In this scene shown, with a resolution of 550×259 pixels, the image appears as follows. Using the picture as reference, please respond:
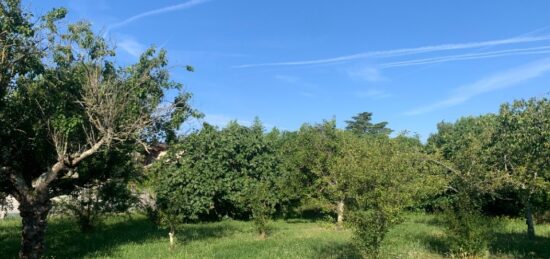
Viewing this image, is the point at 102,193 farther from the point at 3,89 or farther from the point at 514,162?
the point at 514,162

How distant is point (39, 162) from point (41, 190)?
2.94m

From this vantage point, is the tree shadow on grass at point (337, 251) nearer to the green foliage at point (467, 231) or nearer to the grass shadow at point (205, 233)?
the green foliage at point (467, 231)

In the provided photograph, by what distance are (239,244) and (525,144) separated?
1133 cm

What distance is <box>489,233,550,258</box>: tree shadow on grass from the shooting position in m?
16.1

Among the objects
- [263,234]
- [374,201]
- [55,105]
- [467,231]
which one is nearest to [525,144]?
[467,231]

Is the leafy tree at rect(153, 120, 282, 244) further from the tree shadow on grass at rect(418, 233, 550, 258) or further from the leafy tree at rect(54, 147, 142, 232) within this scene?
the tree shadow on grass at rect(418, 233, 550, 258)

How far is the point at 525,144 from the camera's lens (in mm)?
16359

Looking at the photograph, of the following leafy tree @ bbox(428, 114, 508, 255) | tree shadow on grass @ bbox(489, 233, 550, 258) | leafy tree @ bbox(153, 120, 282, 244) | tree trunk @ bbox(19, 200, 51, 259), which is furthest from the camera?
leafy tree @ bbox(153, 120, 282, 244)

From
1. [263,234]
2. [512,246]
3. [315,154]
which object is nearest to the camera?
[512,246]

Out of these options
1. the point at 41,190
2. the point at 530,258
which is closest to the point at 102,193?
the point at 41,190

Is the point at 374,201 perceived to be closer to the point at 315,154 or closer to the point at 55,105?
the point at 55,105

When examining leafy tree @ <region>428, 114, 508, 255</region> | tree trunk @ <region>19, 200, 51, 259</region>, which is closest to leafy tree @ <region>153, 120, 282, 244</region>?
leafy tree @ <region>428, 114, 508, 255</region>

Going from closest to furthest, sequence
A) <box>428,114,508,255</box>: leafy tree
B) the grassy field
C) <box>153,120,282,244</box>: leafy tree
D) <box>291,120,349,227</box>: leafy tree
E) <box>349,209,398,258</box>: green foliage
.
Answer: <box>349,209,398,258</box>: green foliage < <box>428,114,508,255</box>: leafy tree < the grassy field < <box>153,120,282,244</box>: leafy tree < <box>291,120,349,227</box>: leafy tree

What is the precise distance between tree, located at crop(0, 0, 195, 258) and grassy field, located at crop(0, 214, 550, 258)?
3259 mm
